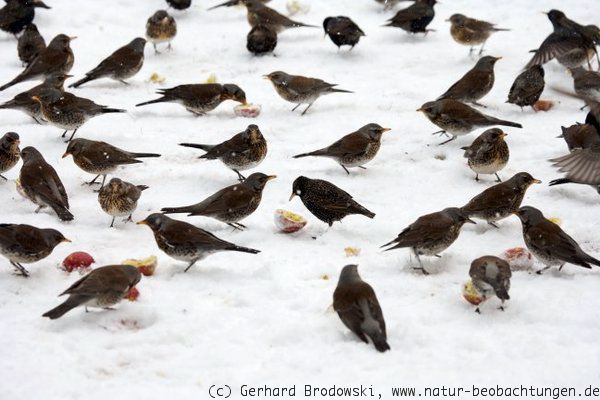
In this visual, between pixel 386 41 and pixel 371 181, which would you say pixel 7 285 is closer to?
pixel 371 181

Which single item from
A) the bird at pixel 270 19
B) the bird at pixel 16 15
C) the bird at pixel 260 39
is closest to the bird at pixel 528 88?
the bird at pixel 260 39

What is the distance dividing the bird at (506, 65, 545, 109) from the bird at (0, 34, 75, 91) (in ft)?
21.4

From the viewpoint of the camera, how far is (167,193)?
825cm

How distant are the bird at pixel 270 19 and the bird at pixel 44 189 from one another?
6.10 metres

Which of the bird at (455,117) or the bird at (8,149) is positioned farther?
the bird at (455,117)

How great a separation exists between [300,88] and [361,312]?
5.34 m

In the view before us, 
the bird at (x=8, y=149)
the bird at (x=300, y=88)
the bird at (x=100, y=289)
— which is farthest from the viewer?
the bird at (x=300, y=88)

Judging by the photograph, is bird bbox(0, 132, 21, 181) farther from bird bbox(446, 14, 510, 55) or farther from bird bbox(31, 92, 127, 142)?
bird bbox(446, 14, 510, 55)

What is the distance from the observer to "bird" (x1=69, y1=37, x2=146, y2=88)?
1100 centimetres

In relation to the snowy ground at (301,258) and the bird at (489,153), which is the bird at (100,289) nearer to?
the snowy ground at (301,258)

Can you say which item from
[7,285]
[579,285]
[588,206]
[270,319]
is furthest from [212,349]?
[588,206]

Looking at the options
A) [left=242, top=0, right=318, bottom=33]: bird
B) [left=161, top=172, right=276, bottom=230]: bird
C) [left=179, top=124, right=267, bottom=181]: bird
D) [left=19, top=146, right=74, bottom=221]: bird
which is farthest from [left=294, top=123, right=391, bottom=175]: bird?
[left=242, top=0, right=318, bottom=33]: bird

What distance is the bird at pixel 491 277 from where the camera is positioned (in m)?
5.65

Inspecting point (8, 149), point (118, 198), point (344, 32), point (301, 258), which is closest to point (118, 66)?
point (8, 149)
